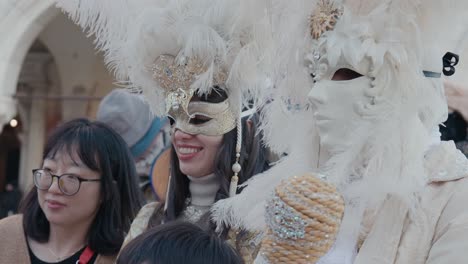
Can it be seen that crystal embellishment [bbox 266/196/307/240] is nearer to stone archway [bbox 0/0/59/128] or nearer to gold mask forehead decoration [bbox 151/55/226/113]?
gold mask forehead decoration [bbox 151/55/226/113]

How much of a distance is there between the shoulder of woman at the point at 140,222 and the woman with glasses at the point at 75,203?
109 millimetres

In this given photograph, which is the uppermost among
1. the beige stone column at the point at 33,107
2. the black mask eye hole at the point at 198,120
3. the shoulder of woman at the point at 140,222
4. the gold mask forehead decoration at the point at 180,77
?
the gold mask forehead decoration at the point at 180,77

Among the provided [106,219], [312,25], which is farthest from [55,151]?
[312,25]

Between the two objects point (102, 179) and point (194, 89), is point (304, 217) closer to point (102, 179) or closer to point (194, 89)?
point (194, 89)

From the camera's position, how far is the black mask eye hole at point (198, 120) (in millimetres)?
2381

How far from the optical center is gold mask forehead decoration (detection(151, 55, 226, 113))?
2354 mm

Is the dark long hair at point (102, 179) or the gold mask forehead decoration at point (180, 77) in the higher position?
the gold mask forehead decoration at point (180, 77)

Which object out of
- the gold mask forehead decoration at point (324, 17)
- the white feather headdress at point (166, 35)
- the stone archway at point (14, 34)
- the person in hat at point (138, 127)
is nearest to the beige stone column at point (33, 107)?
the stone archway at point (14, 34)

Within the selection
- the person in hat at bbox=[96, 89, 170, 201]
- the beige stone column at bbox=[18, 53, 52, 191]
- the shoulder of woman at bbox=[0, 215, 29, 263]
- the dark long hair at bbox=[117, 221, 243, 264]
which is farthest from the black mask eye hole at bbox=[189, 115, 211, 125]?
the beige stone column at bbox=[18, 53, 52, 191]

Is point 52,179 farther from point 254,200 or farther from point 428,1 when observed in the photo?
point 428,1

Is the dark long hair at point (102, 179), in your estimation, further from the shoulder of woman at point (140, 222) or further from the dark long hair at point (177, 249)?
the dark long hair at point (177, 249)

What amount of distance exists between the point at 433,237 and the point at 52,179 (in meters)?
1.33

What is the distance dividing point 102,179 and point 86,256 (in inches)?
9.4

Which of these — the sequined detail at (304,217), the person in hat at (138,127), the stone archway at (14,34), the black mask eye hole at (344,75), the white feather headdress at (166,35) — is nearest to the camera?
the sequined detail at (304,217)
